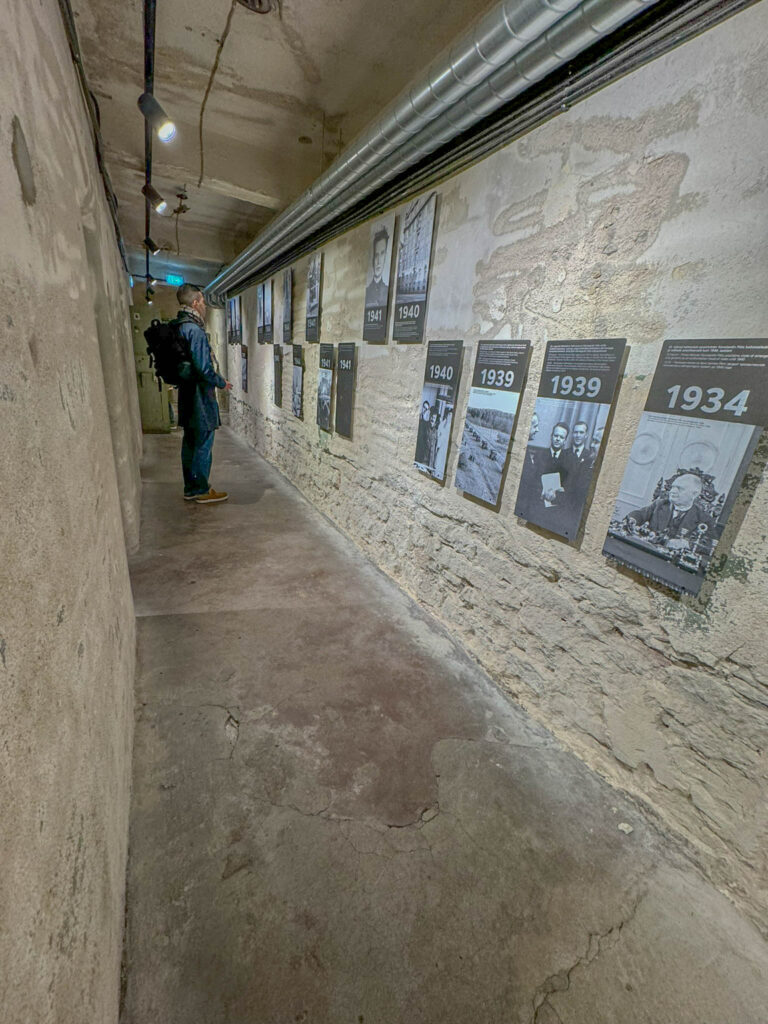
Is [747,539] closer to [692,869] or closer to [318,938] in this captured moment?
[692,869]

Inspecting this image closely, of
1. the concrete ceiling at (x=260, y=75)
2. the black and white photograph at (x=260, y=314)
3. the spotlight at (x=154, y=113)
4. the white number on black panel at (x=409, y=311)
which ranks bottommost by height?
the white number on black panel at (x=409, y=311)

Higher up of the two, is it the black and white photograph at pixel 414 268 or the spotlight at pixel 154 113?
the spotlight at pixel 154 113

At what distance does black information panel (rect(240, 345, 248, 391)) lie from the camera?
741 cm

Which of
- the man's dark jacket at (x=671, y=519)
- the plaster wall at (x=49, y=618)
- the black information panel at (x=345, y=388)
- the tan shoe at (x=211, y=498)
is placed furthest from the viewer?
the tan shoe at (x=211, y=498)

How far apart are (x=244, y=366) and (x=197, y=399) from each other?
144 inches

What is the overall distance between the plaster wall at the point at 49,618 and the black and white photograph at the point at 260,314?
5.01 metres

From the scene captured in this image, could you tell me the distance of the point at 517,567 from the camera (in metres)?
2.06

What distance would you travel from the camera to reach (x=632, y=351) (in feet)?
5.04

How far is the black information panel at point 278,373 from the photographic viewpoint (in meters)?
5.57

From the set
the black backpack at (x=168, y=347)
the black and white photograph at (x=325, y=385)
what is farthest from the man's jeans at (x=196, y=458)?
the black and white photograph at (x=325, y=385)

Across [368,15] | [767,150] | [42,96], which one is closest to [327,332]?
[368,15]

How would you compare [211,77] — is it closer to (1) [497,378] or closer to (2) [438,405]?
(2) [438,405]

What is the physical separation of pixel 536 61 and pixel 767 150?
975 mm

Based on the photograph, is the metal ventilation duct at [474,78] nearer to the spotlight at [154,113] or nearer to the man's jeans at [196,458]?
the spotlight at [154,113]
